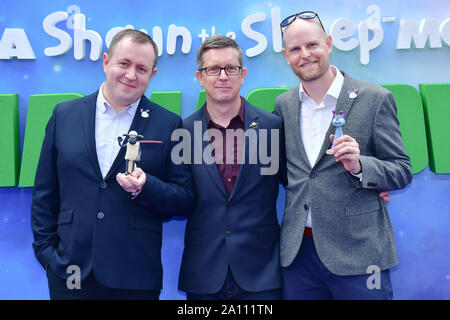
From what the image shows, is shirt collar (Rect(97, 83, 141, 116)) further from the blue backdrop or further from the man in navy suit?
the blue backdrop

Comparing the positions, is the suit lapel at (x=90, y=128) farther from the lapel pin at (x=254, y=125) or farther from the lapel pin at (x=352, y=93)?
the lapel pin at (x=352, y=93)

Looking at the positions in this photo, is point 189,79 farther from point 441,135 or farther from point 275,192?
point 441,135

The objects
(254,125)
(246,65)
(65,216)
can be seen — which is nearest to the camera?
(65,216)

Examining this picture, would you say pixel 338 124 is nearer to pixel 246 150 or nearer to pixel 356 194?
pixel 356 194

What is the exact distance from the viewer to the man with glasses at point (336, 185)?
2.15m

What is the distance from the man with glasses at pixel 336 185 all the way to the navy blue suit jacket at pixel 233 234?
0.12m

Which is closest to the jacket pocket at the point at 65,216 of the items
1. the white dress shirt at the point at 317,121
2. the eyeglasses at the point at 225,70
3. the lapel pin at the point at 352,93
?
the eyeglasses at the point at 225,70

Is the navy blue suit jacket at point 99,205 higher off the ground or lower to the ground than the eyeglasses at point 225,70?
lower

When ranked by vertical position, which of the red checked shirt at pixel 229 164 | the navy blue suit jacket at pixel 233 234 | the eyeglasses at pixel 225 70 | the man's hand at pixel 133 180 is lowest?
the navy blue suit jacket at pixel 233 234

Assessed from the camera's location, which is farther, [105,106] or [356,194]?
[105,106]

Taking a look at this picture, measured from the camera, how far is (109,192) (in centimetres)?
215

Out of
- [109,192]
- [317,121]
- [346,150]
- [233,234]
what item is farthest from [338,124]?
[109,192]

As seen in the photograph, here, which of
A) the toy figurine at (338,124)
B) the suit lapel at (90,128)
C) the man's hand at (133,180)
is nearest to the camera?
the man's hand at (133,180)

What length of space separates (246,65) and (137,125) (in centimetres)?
133
